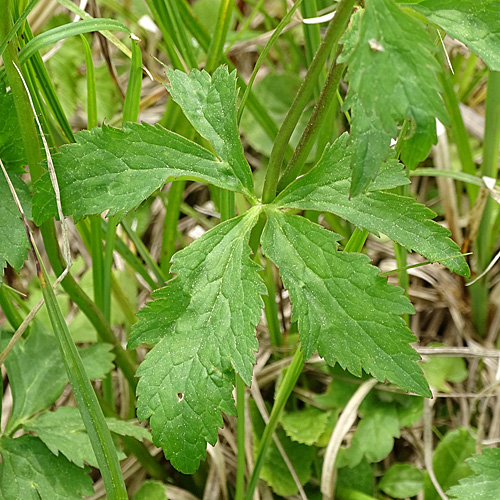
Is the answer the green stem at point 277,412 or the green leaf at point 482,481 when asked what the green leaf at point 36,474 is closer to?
the green stem at point 277,412

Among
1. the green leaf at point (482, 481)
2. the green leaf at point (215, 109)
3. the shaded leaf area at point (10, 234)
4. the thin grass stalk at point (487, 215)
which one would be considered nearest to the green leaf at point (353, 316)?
the green leaf at point (215, 109)

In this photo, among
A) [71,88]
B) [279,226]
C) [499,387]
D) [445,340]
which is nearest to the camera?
[279,226]

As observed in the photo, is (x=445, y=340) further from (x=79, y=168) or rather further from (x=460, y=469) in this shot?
(x=79, y=168)

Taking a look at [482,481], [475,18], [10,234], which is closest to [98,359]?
[10,234]

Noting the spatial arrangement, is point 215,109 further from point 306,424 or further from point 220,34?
point 306,424

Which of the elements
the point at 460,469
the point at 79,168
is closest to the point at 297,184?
the point at 79,168

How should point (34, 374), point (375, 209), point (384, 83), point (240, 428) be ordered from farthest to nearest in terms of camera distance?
1. point (34, 374)
2. point (240, 428)
3. point (375, 209)
4. point (384, 83)
